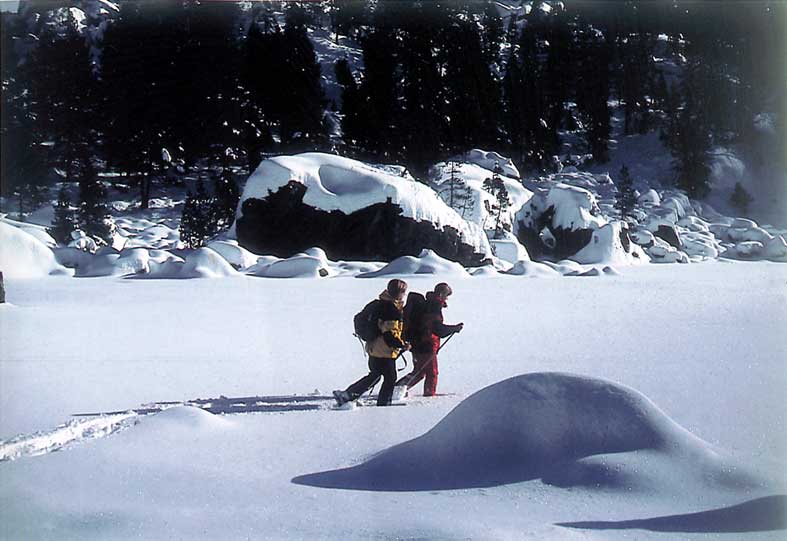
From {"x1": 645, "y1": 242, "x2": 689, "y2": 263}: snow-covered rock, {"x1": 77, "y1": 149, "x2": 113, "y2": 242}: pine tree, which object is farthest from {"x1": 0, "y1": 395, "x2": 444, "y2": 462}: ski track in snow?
{"x1": 645, "y1": 242, "x2": 689, "y2": 263}: snow-covered rock

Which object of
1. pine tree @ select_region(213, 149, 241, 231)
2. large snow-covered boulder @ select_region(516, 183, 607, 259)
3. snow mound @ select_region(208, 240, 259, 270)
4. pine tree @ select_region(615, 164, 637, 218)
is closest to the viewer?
snow mound @ select_region(208, 240, 259, 270)

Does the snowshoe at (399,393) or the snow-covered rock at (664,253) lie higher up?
the snowshoe at (399,393)

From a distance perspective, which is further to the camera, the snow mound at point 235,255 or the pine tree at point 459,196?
the pine tree at point 459,196

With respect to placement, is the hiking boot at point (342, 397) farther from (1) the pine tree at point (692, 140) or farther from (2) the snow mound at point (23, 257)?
(1) the pine tree at point (692, 140)

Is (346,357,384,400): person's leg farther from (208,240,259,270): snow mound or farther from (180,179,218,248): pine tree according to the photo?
(180,179,218,248): pine tree

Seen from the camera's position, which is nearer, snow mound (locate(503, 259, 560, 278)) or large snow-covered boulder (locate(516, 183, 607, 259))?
snow mound (locate(503, 259, 560, 278))

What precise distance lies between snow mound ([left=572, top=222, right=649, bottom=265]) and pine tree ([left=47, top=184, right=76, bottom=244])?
14048mm

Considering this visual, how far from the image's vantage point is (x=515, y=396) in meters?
3.28

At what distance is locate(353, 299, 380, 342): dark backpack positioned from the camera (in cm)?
441

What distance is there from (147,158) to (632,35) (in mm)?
30316

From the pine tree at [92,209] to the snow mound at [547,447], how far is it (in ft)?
63.7

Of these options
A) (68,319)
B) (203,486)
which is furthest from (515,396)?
(68,319)

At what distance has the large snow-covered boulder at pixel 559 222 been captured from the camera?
22828 millimetres

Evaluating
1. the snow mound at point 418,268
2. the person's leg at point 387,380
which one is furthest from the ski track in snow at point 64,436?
the snow mound at point 418,268
